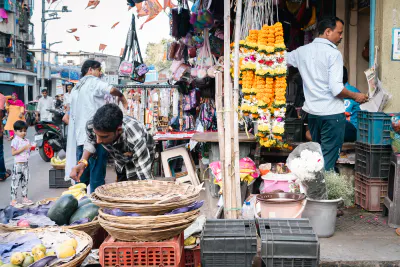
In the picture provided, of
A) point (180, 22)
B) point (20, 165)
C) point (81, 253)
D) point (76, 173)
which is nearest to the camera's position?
point (81, 253)

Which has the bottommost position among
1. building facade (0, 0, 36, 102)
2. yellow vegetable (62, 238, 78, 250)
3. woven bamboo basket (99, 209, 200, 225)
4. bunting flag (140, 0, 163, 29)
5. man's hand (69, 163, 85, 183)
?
yellow vegetable (62, 238, 78, 250)

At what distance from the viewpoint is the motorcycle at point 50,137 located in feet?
35.1

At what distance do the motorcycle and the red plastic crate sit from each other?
810 cm

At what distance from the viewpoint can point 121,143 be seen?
3.99 metres

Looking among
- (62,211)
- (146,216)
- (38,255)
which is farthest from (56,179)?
(146,216)

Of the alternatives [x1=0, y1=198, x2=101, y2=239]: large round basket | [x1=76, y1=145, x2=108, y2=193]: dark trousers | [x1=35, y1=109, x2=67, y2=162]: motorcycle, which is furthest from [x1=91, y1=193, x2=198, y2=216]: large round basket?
[x1=35, y1=109, x2=67, y2=162]: motorcycle

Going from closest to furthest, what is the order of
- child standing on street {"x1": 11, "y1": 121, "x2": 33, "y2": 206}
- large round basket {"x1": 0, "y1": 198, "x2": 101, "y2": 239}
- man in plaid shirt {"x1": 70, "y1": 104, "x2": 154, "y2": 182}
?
large round basket {"x1": 0, "y1": 198, "x2": 101, "y2": 239} → man in plaid shirt {"x1": 70, "y1": 104, "x2": 154, "y2": 182} → child standing on street {"x1": 11, "y1": 121, "x2": 33, "y2": 206}

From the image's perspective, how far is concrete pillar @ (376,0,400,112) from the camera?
4926 mm

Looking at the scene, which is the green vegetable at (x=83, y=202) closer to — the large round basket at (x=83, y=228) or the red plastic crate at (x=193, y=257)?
the large round basket at (x=83, y=228)

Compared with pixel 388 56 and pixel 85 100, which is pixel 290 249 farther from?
pixel 85 100

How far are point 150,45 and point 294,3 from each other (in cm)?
5037

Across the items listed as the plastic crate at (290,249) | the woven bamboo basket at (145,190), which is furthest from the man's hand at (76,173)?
the plastic crate at (290,249)

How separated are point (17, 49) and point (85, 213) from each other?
35787 mm

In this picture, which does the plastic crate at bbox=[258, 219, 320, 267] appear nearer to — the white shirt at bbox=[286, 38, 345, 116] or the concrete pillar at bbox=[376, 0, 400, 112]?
the white shirt at bbox=[286, 38, 345, 116]
